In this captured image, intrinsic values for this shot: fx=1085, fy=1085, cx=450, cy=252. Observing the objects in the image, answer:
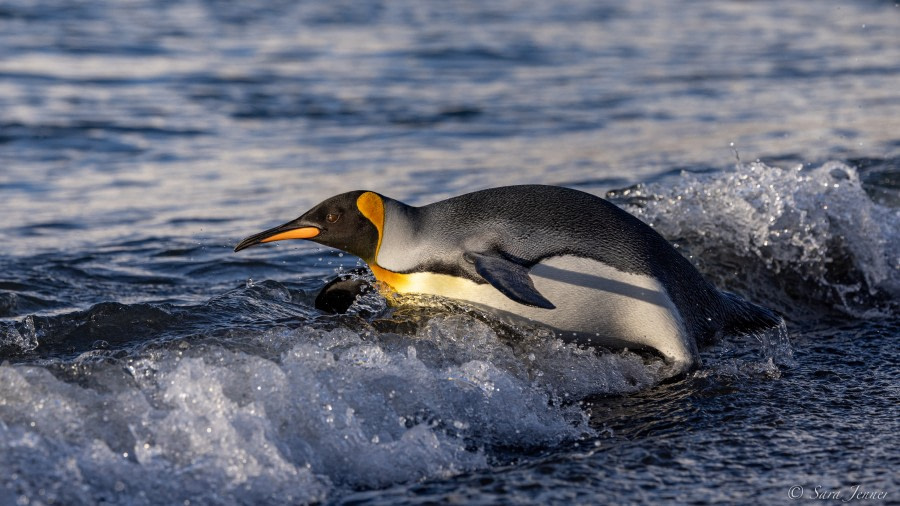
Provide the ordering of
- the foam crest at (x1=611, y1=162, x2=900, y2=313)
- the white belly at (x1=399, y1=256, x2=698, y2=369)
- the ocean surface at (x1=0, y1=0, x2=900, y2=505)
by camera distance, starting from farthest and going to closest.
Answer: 1. the foam crest at (x1=611, y1=162, x2=900, y2=313)
2. the white belly at (x1=399, y1=256, x2=698, y2=369)
3. the ocean surface at (x1=0, y1=0, x2=900, y2=505)

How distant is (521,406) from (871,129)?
6.83 metres

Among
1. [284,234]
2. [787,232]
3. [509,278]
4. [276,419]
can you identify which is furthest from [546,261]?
[787,232]

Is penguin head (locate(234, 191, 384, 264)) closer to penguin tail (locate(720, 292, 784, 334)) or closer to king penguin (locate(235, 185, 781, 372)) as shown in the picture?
king penguin (locate(235, 185, 781, 372))

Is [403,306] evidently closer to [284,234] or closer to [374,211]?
[374,211]

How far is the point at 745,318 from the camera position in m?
4.34

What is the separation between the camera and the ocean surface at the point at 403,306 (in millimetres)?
2951

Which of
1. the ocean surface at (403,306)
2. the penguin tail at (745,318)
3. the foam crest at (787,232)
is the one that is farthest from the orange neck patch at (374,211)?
the foam crest at (787,232)

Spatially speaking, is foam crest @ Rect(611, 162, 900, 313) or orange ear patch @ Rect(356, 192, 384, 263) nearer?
orange ear patch @ Rect(356, 192, 384, 263)

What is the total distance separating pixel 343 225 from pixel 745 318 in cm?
164

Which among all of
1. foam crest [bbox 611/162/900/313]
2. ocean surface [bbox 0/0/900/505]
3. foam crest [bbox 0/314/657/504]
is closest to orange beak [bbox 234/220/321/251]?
ocean surface [bbox 0/0/900/505]

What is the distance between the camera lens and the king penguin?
3.97 meters

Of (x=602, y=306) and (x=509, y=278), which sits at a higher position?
(x=509, y=278)

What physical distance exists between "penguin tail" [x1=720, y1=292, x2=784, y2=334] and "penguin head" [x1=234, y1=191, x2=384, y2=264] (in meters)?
1.42

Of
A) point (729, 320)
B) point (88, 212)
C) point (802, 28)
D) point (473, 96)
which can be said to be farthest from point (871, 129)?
point (802, 28)
